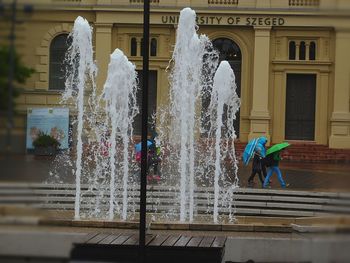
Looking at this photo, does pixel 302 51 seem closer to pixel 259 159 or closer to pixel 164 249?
pixel 259 159

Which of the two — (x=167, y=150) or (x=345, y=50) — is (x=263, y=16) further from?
(x=345, y=50)

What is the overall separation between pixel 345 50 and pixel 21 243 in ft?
1.67

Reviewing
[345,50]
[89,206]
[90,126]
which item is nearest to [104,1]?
[90,126]

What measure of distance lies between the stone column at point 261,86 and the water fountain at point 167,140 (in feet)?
6.63

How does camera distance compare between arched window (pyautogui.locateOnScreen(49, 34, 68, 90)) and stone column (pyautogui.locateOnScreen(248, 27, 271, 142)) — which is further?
stone column (pyautogui.locateOnScreen(248, 27, 271, 142))

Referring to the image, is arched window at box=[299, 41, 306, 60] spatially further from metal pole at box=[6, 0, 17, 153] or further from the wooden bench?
metal pole at box=[6, 0, 17, 153]

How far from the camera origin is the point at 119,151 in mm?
13664

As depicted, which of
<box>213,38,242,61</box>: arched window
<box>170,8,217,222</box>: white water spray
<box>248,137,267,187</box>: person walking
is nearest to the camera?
<box>170,8,217,222</box>: white water spray

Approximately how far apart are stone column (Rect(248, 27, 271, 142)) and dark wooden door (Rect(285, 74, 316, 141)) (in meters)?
0.79

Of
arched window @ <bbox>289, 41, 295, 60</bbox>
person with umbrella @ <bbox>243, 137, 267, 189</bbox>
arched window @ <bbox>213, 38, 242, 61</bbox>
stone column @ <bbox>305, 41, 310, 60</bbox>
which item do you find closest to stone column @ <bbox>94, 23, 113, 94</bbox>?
arched window @ <bbox>213, 38, 242, 61</bbox>

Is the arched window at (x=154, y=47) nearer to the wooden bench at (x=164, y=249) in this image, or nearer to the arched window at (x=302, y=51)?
the arched window at (x=302, y=51)

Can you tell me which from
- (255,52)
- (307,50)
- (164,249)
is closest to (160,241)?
(164,249)

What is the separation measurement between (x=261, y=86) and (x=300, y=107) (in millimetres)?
1408

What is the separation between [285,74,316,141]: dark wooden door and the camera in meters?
18.2
